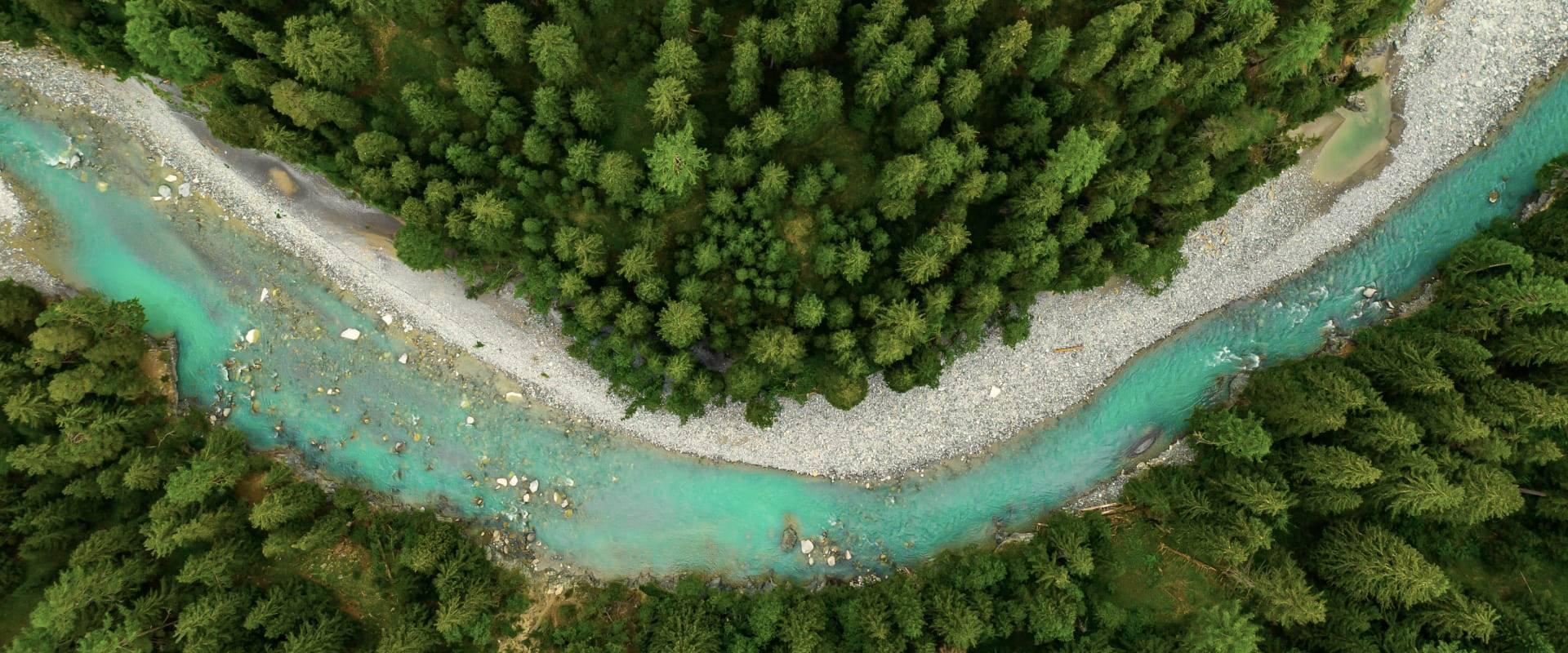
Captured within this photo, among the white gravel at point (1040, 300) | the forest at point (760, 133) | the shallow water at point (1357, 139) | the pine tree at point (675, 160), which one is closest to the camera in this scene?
the pine tree at point (675, 160)

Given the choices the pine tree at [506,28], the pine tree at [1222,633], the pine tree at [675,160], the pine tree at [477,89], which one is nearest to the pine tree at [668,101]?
the pine tree at [675,160]

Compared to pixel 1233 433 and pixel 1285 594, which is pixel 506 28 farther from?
pixel 1285 594

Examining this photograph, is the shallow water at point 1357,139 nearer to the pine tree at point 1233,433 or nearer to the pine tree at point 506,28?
the pine tree at point 1233,433

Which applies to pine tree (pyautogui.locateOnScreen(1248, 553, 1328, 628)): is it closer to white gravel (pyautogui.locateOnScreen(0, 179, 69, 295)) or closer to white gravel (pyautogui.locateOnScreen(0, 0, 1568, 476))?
white gravel (pyautogui.locateOnScreen(0, 0, 1568, 476))

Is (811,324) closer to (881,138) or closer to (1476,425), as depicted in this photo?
(881,138)

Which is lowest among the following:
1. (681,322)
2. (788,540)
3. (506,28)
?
(788,540)

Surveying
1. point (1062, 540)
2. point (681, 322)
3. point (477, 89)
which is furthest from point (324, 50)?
point (1062, 540)
